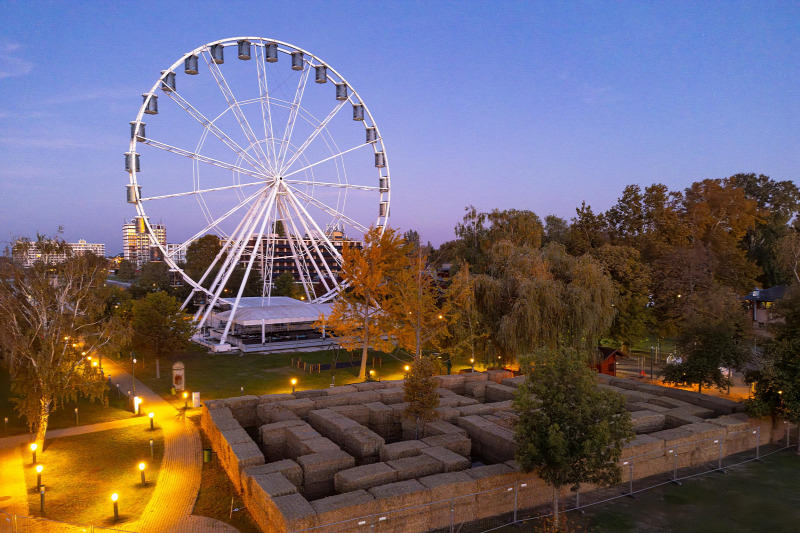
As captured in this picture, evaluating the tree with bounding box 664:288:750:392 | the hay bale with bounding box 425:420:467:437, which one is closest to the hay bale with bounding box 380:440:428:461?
the hay bale with bounding box 425:420:467:437

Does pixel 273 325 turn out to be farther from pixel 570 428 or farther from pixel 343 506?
pixel 570 428

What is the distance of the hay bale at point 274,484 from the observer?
36.6 ft

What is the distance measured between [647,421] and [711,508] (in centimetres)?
474

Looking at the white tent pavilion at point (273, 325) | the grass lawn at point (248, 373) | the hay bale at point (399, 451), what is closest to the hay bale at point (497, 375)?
the grass lawn at point (248, 373)

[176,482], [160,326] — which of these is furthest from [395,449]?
[160,326]

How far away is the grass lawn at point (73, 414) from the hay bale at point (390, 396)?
33.0 feet

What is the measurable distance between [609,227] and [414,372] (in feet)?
99.9

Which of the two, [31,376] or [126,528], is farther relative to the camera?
Result: [31,376]

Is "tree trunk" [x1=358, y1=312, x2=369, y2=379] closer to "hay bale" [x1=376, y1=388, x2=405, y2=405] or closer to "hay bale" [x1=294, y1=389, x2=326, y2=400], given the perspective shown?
"hay bale" [x1=376, y1=388, x2=405, y2=405]

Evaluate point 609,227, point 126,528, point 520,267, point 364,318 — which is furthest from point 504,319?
point 609,227

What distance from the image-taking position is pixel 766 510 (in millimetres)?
12414

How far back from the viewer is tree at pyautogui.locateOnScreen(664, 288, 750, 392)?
71.0 ft

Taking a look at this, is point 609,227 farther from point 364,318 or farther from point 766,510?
point 766,510

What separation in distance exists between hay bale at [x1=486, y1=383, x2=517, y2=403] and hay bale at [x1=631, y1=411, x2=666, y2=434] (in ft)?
16.9
